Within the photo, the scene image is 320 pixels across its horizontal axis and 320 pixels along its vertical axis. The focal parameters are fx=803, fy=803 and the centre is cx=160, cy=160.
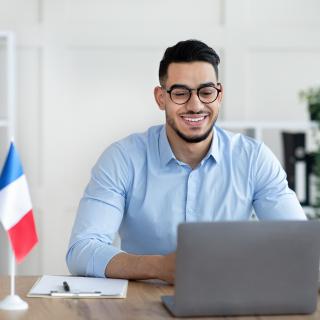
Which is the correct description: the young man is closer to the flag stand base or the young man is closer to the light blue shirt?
the light blue shirt

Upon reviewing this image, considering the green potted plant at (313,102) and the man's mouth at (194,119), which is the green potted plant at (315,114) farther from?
the man's mouth at (194,119)

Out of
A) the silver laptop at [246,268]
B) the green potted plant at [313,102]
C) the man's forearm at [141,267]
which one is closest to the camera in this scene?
the silver laptop at [246,268]

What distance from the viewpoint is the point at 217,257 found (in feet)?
6.05

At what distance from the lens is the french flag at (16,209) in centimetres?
197

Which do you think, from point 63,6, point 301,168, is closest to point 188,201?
point 301,168

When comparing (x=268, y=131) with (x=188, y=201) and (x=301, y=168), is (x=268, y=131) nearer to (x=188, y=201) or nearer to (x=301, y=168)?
(x=301, y=168)

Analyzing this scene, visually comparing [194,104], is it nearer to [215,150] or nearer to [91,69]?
[215,150]

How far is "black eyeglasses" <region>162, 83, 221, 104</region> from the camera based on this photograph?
260 centimetres

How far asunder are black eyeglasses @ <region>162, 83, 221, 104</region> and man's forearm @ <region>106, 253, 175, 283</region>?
0.59m

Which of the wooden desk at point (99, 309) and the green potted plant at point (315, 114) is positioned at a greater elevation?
the green potted plant at point (315, 114)

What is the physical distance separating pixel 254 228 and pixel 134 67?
2.73 m

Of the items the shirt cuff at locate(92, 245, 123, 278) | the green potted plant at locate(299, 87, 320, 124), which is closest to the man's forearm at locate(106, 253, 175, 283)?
the shirt cuff at locate(92, 245, 123, 278)

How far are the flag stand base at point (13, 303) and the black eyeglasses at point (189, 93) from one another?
3.09ft

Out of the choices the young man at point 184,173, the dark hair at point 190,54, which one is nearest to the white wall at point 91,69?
the young man at point 184,173
